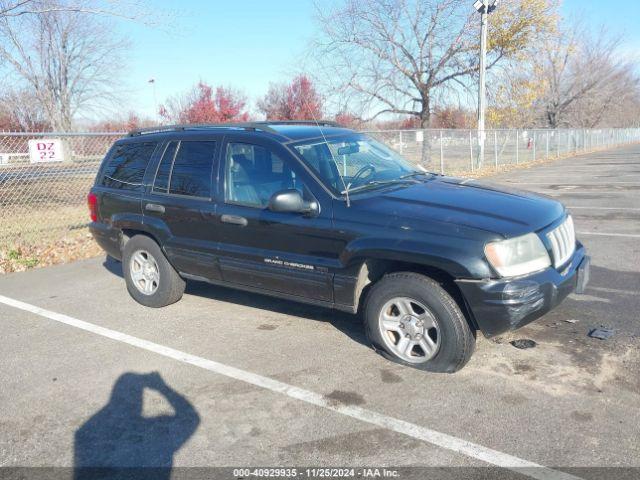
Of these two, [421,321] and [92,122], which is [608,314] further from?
[92,122]

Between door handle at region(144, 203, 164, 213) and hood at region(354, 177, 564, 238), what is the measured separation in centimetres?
222

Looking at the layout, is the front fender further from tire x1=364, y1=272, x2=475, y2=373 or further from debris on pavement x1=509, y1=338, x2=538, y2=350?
debris on pavement x1=509, y1=338, x2=538, y2=350

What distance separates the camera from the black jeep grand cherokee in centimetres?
359

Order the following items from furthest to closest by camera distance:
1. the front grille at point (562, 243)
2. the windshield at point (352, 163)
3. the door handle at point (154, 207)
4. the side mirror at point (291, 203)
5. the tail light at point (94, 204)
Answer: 1. the tail light at point (94, 204)
2. the door handle at point (154, 207)
3. the windshield at point (352, 163)
4. the side mirror at point (291, 203)
5. the front grille at point (562, 243)

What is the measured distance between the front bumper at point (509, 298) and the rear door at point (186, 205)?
7.91 ft

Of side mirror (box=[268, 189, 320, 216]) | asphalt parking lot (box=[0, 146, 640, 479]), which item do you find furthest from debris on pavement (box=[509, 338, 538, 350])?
side mirror (box=[268, 189, 320, 216])

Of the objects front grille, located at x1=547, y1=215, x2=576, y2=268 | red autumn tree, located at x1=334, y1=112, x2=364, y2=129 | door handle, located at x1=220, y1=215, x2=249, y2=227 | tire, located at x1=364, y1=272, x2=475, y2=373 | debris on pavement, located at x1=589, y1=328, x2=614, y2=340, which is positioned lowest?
debris on pavement, located at x1=589, y1=328, x2=614, y2=340

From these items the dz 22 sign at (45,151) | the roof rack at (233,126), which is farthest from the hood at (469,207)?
the dz 22 sign at (45,151)

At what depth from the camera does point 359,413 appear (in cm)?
334

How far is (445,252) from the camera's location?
356cm

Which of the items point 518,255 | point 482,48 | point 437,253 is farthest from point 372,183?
point 482,48

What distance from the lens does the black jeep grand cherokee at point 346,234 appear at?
3586 millimetres

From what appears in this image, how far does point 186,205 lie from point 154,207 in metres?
0.48

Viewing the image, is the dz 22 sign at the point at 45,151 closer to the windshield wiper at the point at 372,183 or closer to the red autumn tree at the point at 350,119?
the windshield wiper at the point at 372,183
